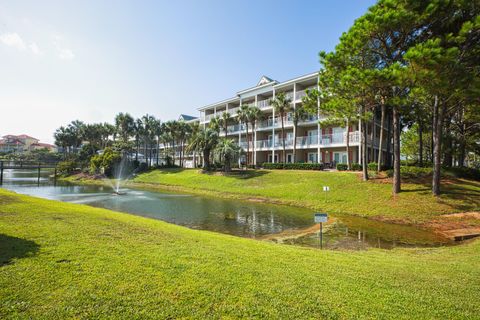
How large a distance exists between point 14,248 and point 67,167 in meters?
66.9

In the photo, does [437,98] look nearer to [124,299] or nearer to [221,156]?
[124,299]

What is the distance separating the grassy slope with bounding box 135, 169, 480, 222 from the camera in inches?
694

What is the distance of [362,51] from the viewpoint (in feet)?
64.2

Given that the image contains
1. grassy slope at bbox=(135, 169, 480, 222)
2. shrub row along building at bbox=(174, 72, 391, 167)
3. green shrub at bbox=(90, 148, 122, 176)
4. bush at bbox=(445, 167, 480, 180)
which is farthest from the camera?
green shrub at bbox=(90, 148, 122, 176)

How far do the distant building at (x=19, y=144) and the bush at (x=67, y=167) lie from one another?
271 ft

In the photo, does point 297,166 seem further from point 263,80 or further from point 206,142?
point 263,80

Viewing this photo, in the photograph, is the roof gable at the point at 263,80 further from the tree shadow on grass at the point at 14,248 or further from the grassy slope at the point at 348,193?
the tree shadow on grass at the point at 14,248

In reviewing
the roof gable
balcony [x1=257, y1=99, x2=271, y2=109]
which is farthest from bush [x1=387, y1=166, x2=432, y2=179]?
the roof gable

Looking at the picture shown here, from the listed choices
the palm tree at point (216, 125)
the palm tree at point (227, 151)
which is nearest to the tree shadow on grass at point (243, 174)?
the palm tree at point (227, 151)

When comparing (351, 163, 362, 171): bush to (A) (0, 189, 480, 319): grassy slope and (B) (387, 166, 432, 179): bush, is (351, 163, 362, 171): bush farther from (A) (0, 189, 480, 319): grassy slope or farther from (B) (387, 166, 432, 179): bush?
(A) (0, 189, 480, 319): grassy slope

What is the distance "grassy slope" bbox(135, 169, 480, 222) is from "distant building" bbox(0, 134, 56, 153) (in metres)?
134

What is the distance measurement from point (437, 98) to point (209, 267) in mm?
21852

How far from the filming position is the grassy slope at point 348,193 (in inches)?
694

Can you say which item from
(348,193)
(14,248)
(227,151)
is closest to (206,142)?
(227,151)
